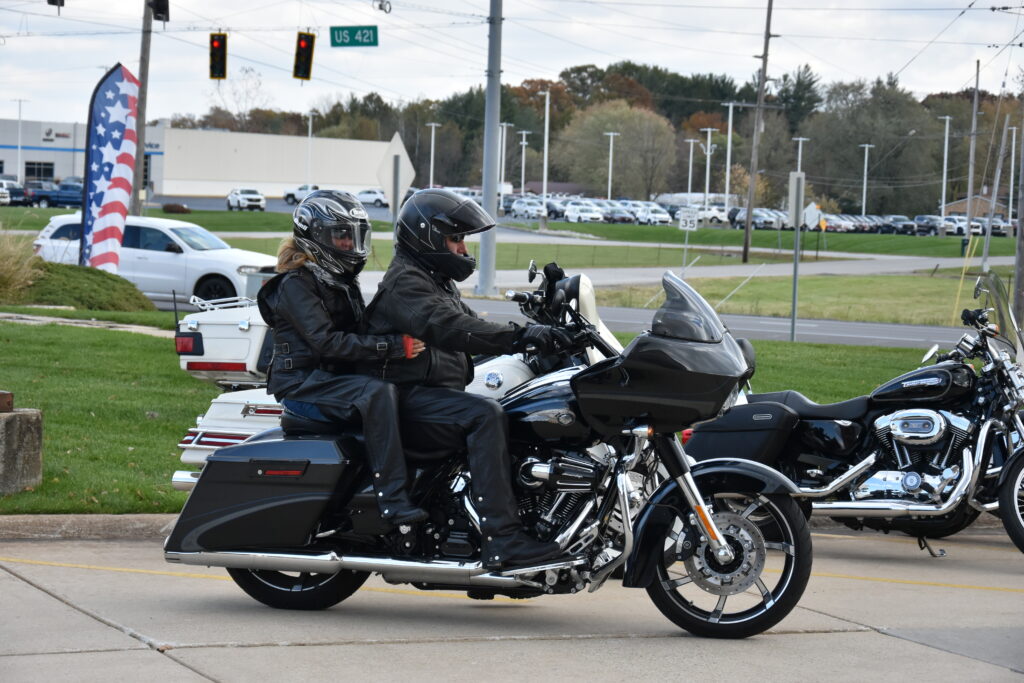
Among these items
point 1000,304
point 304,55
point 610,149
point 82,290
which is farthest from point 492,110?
point 610,149

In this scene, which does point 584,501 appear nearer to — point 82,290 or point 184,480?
point 184,480

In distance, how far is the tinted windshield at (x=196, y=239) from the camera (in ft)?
79.4

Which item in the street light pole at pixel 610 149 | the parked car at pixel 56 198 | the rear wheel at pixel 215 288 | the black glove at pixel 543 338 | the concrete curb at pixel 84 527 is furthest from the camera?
the street light pole at pixel 610 149

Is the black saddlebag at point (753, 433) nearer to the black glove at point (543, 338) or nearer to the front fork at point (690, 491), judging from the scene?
the front fork at point (690, 491)

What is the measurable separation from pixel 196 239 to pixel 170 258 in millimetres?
598

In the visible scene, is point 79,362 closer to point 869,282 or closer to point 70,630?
point 70,630

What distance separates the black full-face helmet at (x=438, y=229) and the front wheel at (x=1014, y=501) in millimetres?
3557

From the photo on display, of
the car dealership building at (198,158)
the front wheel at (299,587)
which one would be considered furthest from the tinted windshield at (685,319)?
the car dealership building at (198,158)

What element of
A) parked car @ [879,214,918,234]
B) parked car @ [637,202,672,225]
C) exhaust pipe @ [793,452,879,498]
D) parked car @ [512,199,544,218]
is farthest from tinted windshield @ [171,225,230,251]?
parked car @ [879,214,918,234]

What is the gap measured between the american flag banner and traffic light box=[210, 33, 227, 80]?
19.7 ft

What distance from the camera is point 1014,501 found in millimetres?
7668

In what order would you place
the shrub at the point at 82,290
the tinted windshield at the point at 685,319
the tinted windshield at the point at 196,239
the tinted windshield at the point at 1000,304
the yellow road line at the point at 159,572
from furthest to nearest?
1. the tinted windshield at the point at 196,239
2. the shrub at the point at 82,290
3. the tinted windshield at the point at 1000,304
4. the yellow road line at the point at 159,572
5. the tinted windshield at the point at 685,319

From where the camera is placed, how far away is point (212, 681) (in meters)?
5.06

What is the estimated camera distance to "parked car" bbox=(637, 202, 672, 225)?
9431 cm
